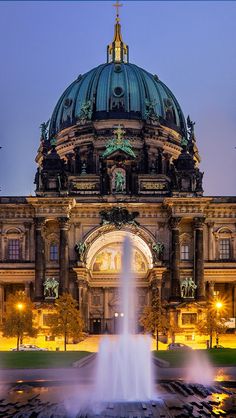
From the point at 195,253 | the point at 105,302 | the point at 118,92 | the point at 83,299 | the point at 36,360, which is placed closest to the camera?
the point at 36,360

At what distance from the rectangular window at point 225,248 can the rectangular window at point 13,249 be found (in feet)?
74.9

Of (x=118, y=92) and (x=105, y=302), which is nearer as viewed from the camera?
(x=105, y=302)

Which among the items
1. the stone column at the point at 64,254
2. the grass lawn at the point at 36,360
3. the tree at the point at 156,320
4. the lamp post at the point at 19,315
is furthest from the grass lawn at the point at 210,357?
the stone column at the point at 64,254

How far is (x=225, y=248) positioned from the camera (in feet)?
249

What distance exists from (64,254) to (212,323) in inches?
A: 731

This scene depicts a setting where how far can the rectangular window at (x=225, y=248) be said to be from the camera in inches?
2975

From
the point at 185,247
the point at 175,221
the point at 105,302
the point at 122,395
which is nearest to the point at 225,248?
the point at 185,247

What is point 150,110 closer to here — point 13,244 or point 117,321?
point 13,244

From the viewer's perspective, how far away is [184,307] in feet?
225

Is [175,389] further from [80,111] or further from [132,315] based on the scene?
[80,111]

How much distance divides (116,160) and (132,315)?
17.7 metres

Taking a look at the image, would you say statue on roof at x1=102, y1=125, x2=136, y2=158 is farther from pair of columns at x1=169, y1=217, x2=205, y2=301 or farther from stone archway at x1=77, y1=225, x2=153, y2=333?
pair of columns at x1=169, y1=217, x2=205, y2=301

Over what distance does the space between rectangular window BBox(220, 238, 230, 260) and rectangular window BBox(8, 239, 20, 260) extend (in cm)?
2283

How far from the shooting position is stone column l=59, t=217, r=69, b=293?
71688mm
